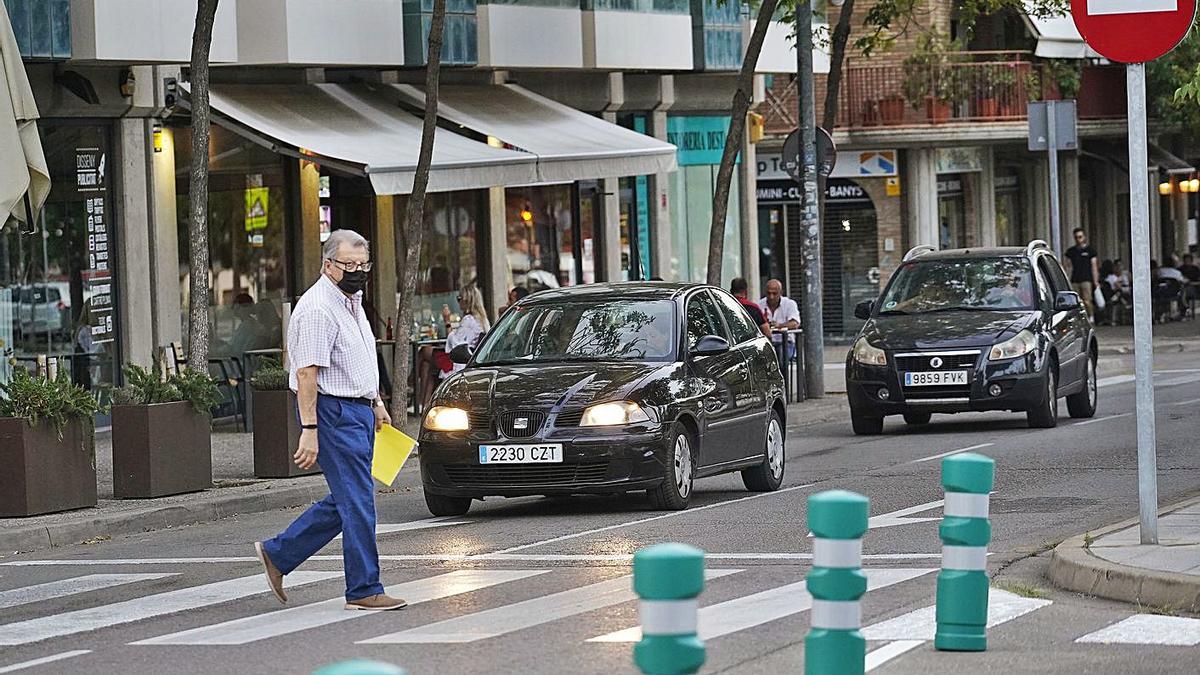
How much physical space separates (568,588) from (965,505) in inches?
118

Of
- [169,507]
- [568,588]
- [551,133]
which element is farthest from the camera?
[551,133]

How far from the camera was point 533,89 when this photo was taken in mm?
29516

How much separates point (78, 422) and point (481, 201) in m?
13.9

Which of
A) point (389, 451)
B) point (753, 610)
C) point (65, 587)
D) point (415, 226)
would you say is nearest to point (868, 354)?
point (415, 226)

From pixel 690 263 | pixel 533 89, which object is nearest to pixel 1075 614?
pixel 533 89

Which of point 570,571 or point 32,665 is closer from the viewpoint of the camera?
point 32,665

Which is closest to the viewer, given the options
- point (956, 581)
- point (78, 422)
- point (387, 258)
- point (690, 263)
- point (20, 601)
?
point (956, 581)

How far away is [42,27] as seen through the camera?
2066 centimetres

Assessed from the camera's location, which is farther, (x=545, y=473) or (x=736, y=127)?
(x=736, y=127)

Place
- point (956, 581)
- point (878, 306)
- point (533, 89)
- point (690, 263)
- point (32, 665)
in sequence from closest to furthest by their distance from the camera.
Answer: point (956, 581) → point (32, 665) → point (878, 306) → point (533, 89) → point (690, 263)

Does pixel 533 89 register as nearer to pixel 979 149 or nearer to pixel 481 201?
pixel 481 201

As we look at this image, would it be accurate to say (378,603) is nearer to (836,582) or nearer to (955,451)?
(836,582)

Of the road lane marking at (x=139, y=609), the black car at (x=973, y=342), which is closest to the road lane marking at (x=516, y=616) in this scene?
the road lane marking at (x=139, y=609)

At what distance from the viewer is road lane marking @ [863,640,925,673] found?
8362mm
